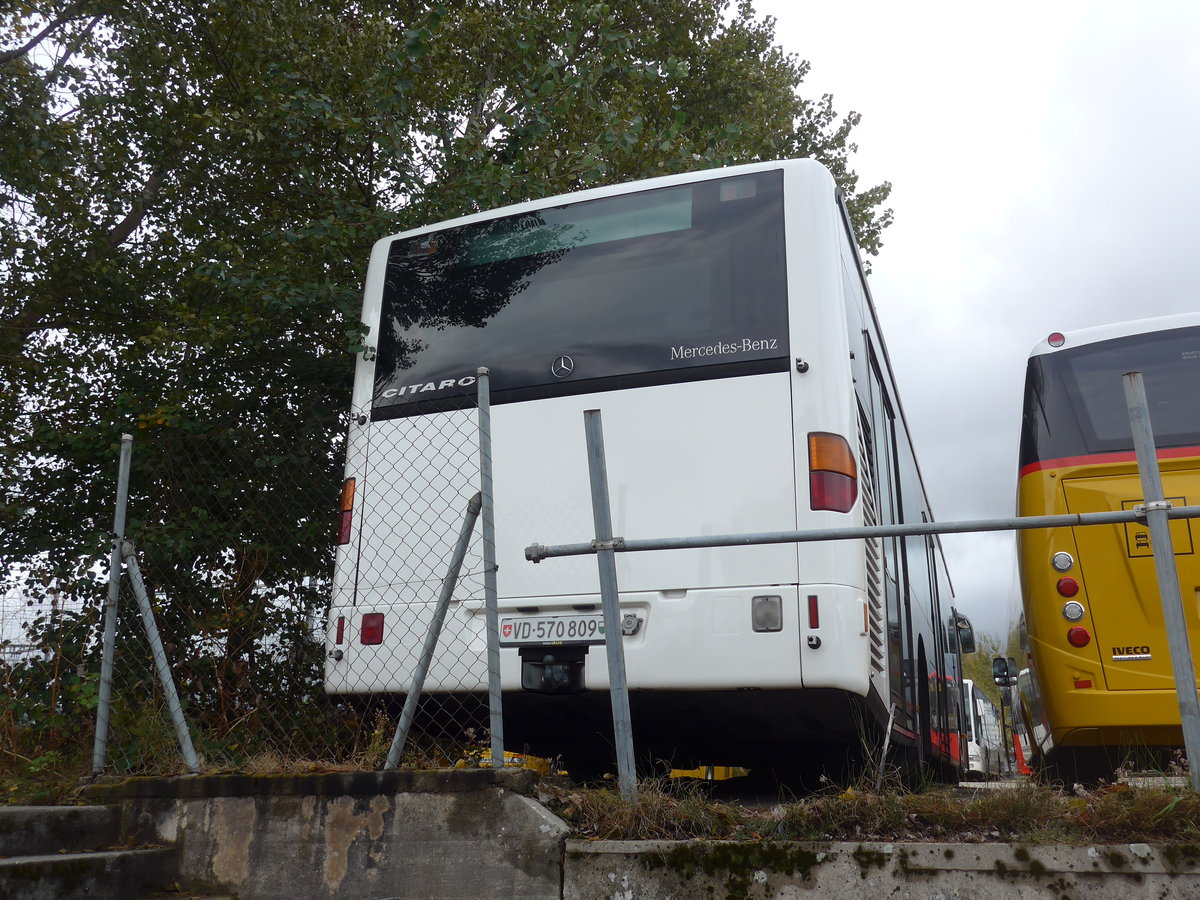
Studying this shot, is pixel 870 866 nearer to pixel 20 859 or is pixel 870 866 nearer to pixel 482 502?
pixel 482 502

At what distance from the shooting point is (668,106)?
15820 millimetres

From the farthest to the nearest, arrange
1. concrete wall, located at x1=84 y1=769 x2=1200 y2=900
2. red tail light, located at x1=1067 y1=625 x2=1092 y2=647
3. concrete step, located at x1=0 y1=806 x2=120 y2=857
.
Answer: red tail light, located at x1=1067 y1=625 x2=1092 y2=647 → concrete step, located at x1=0 y1=806 x2=120 y2=857 → concrete wall, located at x1=84 y1=769 x2=1200 y2=900

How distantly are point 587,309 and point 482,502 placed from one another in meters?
1.44

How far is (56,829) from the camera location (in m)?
4.21

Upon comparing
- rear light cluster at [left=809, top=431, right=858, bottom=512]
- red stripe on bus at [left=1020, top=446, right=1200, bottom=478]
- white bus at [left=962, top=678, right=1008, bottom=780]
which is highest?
red stripe on bus at [left=1020, top=446, right=1200, bottom=478]

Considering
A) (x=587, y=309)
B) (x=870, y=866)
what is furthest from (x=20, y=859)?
(x=587, y=309)

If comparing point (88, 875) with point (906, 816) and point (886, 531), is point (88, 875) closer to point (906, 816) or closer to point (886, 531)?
point (906, 816)

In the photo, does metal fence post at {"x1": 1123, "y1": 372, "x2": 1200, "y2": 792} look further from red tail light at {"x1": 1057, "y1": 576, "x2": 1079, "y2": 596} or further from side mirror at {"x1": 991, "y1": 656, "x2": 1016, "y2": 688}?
side mirror at {"x1": 991, "y1": 656, "x2": 1016, "y2": 688}

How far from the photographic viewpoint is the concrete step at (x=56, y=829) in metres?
4.12

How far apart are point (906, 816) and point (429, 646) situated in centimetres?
195

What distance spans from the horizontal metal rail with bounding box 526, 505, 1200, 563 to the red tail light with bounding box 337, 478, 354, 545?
65.1 inches

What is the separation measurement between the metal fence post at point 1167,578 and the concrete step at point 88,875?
385 centimetres

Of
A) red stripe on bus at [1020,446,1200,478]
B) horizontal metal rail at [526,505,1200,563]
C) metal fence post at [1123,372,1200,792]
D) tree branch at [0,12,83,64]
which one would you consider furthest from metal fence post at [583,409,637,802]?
tree branch at [0,12,83,64]

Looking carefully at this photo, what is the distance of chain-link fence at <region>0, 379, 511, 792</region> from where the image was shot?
15.9ft
